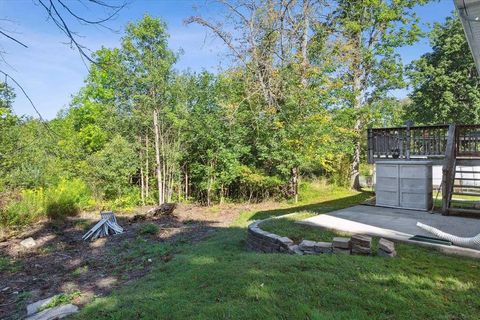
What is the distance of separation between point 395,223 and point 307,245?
2.09m

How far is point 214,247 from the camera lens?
5102mm

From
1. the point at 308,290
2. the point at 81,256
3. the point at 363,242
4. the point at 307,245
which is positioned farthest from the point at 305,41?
the point at 308,290

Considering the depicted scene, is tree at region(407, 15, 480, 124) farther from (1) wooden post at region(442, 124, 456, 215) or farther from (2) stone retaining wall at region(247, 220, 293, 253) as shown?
(2) stone retaining wall at region(247, 220, 293, 253)

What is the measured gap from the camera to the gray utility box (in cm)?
641

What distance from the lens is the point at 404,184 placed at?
6.66 meters

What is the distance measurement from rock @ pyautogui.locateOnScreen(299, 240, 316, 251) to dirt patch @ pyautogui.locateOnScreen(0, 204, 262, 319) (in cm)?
208

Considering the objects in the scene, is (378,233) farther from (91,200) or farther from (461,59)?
(461,59)

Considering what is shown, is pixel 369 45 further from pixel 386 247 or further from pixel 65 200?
pixel 65 200

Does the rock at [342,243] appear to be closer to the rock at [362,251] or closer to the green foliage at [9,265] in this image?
the rock at [362,251]

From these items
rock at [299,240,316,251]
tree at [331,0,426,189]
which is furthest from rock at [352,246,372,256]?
tree at [331,0,426,189]

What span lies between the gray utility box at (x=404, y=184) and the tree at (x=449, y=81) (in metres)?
10.6

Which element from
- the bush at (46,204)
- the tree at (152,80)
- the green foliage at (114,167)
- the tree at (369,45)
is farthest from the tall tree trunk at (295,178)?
the bush at (46,204)

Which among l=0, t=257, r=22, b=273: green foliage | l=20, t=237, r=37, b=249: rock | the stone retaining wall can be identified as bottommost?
l=0, t=257, r=22, b=273: green foliage

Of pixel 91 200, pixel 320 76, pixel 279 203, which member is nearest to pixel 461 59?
pixel 320 76
